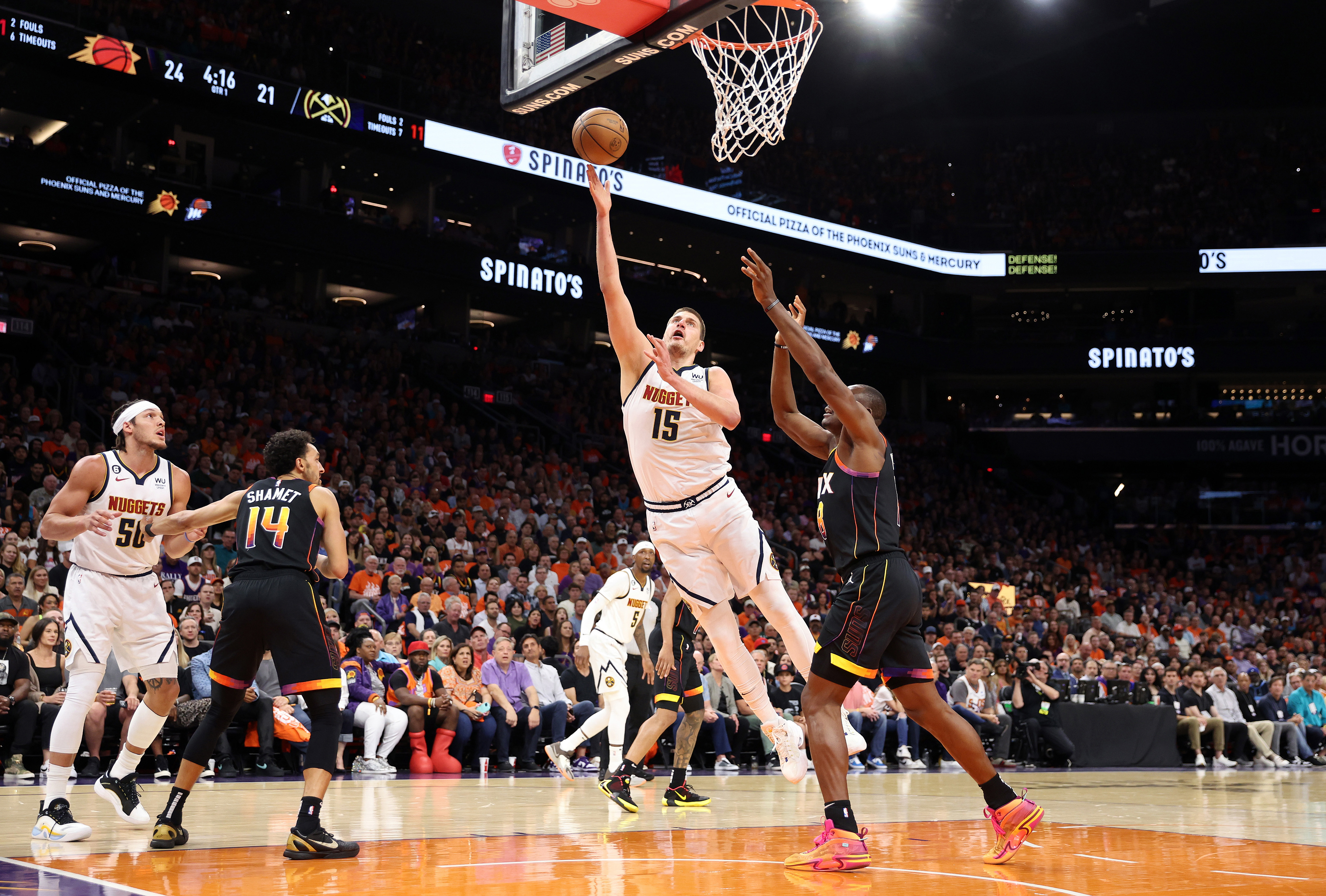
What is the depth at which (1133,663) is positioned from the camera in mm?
19375

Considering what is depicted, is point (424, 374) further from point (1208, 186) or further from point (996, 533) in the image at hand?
point (1208, 186)

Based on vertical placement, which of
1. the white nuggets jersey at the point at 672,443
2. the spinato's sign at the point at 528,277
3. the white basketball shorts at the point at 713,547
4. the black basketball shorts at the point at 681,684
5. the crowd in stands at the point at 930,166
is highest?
the crowd in stands at the point at 930,166

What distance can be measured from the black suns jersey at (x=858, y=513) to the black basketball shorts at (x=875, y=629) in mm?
67

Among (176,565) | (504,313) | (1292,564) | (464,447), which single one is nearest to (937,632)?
(464,447)

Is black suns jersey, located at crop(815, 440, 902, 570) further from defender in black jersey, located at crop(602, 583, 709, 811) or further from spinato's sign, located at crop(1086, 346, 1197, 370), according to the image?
spinato's sign, located at crop(1086, 346, 1197, 370)

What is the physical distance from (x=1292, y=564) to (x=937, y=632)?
16.2 meters

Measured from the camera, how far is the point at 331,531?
6.01 meters

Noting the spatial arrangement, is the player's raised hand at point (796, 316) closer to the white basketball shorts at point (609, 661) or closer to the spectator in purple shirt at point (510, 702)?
the white basketball shorts at point (609, 661)

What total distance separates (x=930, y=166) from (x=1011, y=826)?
3539 centimetres

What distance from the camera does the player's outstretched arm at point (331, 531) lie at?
598 centimetres

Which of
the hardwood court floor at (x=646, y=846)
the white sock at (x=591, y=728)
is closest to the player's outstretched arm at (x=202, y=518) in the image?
the hardwood court floor at (x=646, y=846)

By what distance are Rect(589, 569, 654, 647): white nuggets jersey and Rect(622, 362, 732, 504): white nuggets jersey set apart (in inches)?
150

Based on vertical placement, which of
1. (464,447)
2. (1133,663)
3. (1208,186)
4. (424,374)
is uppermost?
(1208,186)

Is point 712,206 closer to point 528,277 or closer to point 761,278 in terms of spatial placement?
point 528,277
